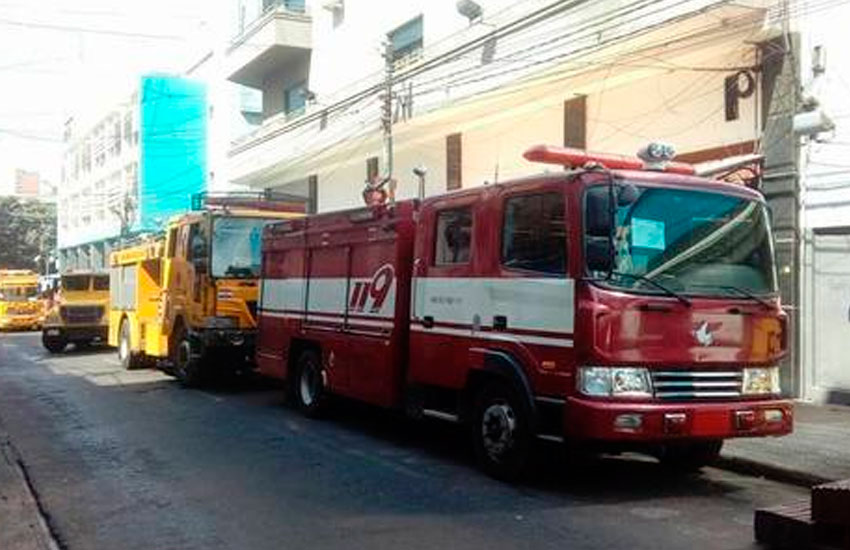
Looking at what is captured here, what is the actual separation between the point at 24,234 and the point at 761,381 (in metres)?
85.1

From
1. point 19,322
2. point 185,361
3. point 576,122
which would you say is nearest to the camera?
point 185,361

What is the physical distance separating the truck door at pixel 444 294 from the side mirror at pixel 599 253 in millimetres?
1640

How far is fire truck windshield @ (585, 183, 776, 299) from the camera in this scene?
823cm

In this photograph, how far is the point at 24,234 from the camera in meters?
86.2

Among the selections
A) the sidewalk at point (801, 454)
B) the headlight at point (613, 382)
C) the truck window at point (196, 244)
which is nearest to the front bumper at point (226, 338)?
the truck window at point (196, 244)

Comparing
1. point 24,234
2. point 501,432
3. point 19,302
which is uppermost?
point 24,234

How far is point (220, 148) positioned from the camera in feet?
138

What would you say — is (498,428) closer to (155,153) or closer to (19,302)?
(19,302)

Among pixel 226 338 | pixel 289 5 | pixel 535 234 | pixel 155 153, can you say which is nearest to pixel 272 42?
pixel 289 5

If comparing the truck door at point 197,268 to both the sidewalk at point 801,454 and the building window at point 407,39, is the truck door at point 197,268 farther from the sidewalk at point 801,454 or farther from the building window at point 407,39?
the sidewalk at point 801,454

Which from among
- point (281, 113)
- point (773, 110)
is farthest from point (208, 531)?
point (281, 113)

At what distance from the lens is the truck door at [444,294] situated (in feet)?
32.0

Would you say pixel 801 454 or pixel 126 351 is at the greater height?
pixel 126 351

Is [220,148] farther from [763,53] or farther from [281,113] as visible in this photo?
[763,53]
